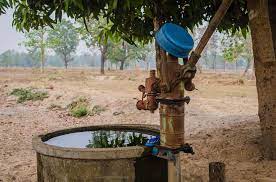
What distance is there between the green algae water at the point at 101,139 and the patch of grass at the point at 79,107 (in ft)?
30.9

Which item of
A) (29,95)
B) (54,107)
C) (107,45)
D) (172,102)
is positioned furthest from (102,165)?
(107,45)

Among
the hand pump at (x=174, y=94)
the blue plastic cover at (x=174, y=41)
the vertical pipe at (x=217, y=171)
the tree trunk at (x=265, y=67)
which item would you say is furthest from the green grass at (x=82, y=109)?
the blue plastic cover at (x=174, y=41)

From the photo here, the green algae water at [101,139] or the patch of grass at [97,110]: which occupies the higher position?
the green algae water at [101,139]

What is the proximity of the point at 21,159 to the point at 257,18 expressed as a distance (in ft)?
18.8

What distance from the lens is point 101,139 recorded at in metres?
5.05

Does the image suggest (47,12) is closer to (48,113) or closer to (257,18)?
(257,18)

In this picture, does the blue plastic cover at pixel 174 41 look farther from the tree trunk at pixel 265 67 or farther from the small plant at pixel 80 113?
the small plant at pixel 80 113

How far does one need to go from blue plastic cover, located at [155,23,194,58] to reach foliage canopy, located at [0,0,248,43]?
63cm

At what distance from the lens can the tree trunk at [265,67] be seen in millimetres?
5570

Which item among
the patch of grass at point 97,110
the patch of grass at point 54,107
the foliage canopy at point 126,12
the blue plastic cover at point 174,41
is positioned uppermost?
the foliage canopy at point 126,12

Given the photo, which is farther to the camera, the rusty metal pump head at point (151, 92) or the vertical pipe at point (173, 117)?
the rusty metal pump head at point (151, 92)

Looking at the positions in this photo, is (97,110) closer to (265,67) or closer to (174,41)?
(265,67)

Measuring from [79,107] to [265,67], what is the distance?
449 inches

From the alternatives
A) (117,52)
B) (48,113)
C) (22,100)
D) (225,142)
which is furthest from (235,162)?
(117,52)
